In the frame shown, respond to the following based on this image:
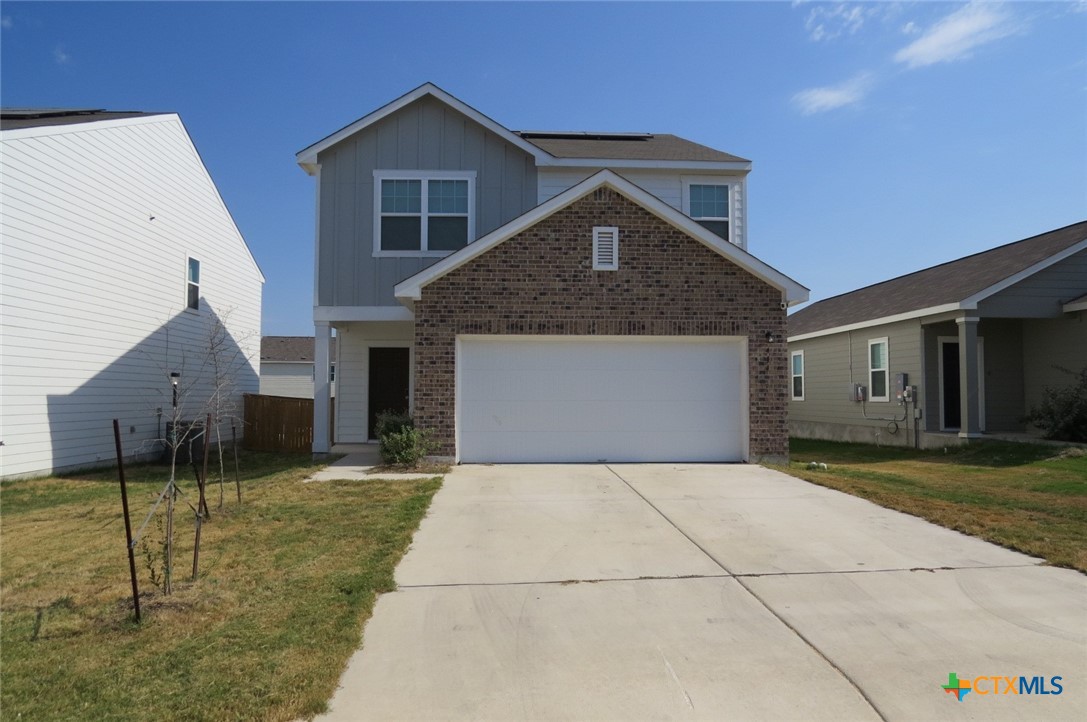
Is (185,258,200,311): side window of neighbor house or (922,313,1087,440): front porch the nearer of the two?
(922,313,1087,440): front porch

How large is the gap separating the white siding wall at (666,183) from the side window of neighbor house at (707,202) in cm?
13

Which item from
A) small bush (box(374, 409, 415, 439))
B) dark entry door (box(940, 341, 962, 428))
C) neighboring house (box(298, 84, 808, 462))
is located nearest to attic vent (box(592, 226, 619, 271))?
neighboring house (box(298, 84, 808, 462))

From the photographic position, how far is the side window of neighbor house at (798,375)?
21.8 m

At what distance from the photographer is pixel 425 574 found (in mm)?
5391

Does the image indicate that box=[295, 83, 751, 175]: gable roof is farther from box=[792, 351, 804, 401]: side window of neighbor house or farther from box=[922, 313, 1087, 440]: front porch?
box=[792, 351, 804, 401]: side window of neighbor house

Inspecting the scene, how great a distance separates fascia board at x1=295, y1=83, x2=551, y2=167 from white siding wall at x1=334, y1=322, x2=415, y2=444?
3926 mm

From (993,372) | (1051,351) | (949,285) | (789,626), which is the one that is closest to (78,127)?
(789,626)

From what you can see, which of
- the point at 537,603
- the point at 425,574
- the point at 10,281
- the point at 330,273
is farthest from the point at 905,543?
the point at 10,281

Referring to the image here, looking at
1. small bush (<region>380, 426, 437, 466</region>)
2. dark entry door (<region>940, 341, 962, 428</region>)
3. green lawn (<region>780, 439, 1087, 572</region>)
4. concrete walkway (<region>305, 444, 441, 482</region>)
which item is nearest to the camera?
green lawn (<region>780, 439, 1087, 572</region>)

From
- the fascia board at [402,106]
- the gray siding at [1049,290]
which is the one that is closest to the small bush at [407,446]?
the fascia board at [402,106]

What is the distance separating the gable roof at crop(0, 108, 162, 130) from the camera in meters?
11.8

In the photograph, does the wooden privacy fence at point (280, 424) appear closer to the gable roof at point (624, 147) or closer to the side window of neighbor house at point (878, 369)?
the gable roof at point (624, 147)

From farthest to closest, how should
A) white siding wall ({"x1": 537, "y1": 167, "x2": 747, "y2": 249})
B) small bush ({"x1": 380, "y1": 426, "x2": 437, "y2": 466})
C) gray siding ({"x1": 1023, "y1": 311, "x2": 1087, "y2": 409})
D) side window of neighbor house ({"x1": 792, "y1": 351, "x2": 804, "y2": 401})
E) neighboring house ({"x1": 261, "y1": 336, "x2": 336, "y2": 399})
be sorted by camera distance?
neighboring house ({"x1": 261, "y1": 336, "x2": 336, "y2": 399}) → side window of neighbor house ({"x1": 792, "y1": 351, "x2": 804, "y2": 401}) → gray siding ({"x1": 1023, "y1": 311, "x2": 1087, "y2": 409}) → white siding wall ({"x1": 537, "y1": 167, "x2": 747, "y2": 249}) → small bush ({"x1": 380, "y1": 426, "x2": 437, "y2": 466})

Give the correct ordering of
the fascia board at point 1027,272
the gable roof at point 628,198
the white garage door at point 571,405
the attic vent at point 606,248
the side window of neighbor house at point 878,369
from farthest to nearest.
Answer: the side window of neighbor house at point 878,369 → the fascia board at point 1027,272 → the white garage door at point 571,405 → the attic vent at point 606,248 → the gable roof at point 628,198
